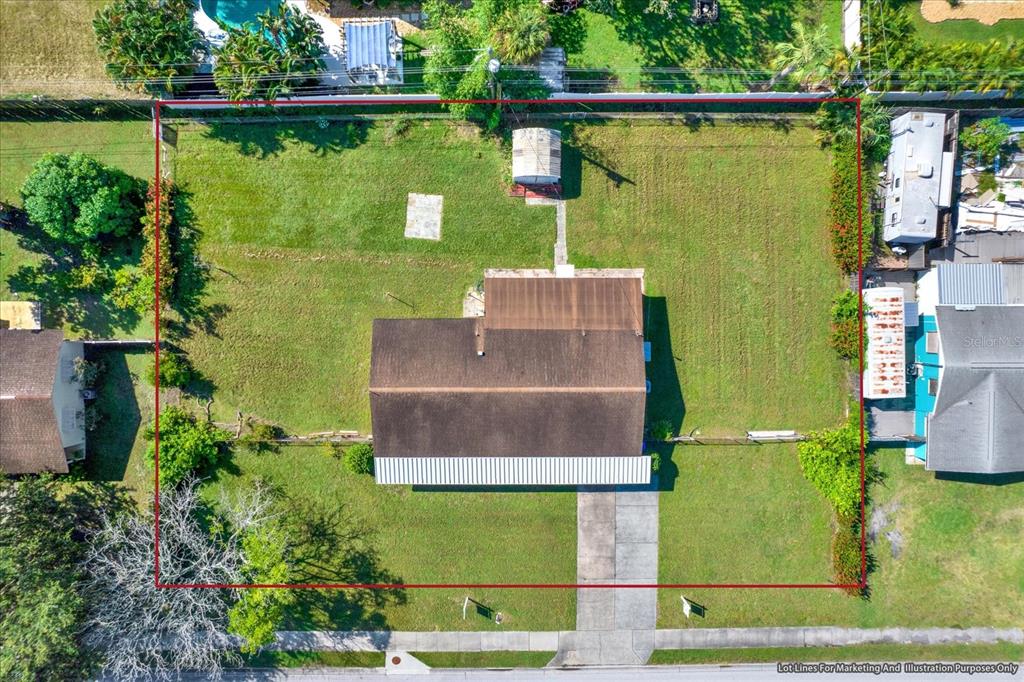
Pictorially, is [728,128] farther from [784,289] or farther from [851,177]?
[784,289]

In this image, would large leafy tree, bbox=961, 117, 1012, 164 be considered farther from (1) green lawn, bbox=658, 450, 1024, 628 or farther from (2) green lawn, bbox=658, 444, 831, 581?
(2) green lawn, bbox=658, 444, 831, 581

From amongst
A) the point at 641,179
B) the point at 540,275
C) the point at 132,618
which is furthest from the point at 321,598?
the point at 641,179

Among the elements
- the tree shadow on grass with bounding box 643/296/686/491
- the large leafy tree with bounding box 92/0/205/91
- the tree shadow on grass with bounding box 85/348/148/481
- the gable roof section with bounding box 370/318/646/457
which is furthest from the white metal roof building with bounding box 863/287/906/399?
the tree shadow on grass with bounding box 85/348/148/481

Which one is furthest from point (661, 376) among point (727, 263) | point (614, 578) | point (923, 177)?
point (923, 177)

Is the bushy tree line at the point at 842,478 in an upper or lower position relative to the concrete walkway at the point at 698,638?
upper

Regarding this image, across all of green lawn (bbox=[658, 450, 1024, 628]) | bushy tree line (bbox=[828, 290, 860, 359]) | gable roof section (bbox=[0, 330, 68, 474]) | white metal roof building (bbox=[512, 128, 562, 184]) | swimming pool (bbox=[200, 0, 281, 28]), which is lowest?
green lawn (bbox=[658, 450, 1024, 628])

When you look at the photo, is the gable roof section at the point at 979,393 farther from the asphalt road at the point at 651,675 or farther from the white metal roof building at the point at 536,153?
the white metal roof building at the point at 536,153

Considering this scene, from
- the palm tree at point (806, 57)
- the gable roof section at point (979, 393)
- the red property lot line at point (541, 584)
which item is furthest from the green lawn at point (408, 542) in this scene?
the palm tree at point (806, 57)
